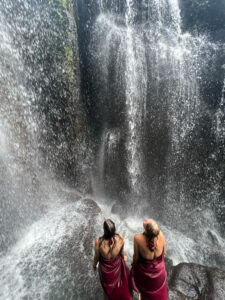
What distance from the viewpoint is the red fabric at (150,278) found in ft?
9.01

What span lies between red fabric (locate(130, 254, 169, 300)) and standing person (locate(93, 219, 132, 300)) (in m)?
0.16

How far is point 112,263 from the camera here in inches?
107

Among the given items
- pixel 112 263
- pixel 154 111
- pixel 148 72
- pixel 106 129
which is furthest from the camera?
pixel 106 129

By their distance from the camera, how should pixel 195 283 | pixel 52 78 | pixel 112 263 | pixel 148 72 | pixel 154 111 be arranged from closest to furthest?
pixel 112 263, pixel 195 283, pixel 52 78, pixel 148 72, pixel 154 111

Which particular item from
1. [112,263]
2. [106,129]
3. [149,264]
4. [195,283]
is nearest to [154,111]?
[106,129]

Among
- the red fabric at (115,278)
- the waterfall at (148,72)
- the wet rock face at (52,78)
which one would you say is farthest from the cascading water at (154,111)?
the red fabric at (115,278)

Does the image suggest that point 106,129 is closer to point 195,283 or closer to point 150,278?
point 195,283

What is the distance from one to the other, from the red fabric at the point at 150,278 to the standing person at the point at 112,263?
161 millimetres

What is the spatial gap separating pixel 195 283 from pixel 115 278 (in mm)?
2074

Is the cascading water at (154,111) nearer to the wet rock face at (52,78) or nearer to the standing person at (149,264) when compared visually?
the wet rock face at (52,78)

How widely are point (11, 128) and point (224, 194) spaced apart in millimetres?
8199

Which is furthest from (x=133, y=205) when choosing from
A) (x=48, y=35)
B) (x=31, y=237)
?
(x=48, y=35)

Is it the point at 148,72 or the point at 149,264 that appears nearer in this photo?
the point at 149,264

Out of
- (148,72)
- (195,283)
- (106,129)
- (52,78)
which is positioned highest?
(148,72)
